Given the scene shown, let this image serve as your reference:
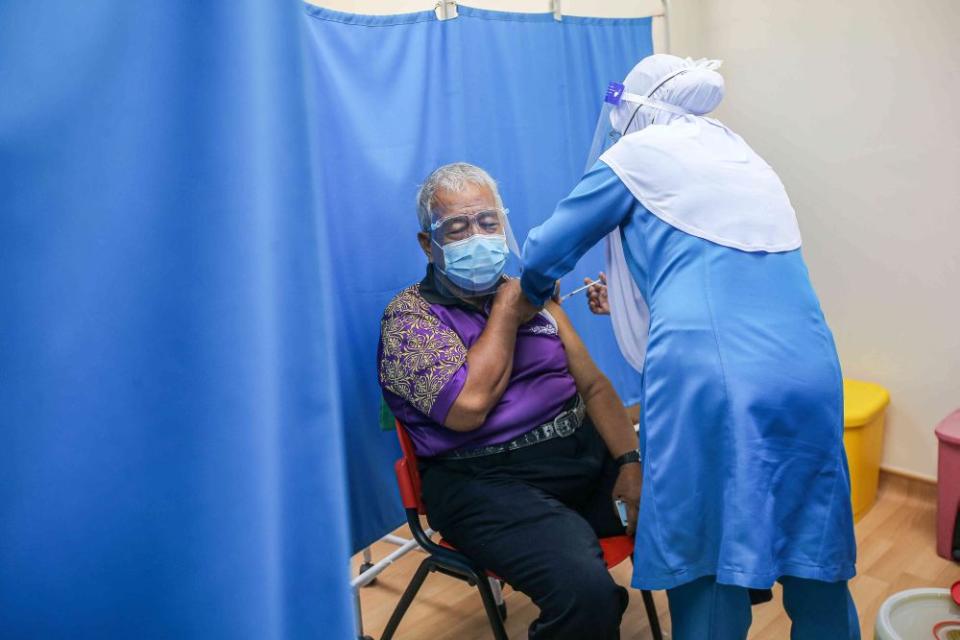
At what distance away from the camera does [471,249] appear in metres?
1.65

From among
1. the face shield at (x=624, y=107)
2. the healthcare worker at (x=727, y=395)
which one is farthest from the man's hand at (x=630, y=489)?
the face shield at (x=624, y=107)

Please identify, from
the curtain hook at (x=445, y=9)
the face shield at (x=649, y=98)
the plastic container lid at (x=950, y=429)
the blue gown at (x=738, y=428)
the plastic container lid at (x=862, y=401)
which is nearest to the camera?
the blue gown at (x=738, y=428)

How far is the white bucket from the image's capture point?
163cm

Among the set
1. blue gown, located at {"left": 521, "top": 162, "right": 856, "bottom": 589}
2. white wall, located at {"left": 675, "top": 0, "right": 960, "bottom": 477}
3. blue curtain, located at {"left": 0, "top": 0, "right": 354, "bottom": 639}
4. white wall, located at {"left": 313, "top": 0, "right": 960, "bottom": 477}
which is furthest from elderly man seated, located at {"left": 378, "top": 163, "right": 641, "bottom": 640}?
white wall, located at {"left": 675, "top": 0, "right": 960, "bottom": 477}

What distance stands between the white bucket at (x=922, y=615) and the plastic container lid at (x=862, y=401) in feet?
2.39

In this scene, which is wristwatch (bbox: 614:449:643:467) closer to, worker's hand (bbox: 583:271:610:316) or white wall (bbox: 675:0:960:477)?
worker's hand (bbox: 583:271:610:316)

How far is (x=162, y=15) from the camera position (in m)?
0.60

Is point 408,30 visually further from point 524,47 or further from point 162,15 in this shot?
point 162,15

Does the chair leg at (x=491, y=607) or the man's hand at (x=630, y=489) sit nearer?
the chair leg at (x=491, y=607)

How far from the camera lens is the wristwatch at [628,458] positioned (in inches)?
67.9

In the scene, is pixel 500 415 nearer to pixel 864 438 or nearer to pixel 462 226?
pixel 462 226

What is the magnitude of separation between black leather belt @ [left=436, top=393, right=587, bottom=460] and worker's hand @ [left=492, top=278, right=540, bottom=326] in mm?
255

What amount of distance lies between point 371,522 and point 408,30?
135 centimetres

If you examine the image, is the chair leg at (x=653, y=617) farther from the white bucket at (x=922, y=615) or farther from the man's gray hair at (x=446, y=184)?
the man's gray hair at (x=446, y=184)
